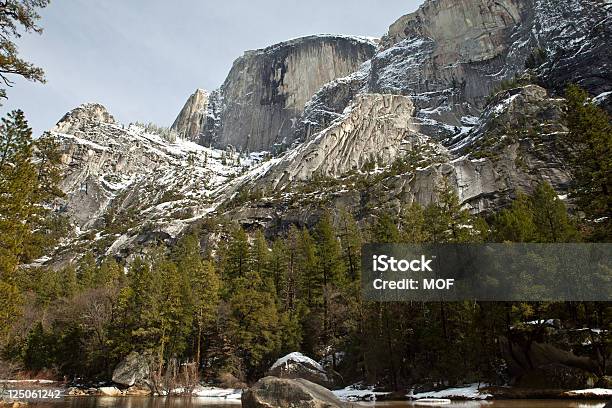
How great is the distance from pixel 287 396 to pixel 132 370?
2691 cm

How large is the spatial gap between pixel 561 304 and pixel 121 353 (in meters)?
33.6

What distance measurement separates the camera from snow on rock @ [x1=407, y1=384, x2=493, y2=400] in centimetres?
2194

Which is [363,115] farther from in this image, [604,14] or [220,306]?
[220,306]

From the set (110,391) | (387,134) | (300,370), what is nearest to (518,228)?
(300,370)

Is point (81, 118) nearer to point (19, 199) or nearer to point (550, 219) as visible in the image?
point (19, 199)

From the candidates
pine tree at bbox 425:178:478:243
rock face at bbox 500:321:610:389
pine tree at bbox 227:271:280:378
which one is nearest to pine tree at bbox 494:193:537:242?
pine tree at bbox 425:178:478:243

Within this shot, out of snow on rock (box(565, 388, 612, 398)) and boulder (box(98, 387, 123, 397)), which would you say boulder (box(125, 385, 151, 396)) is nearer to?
boulder (box(98, 387, 123, 397))

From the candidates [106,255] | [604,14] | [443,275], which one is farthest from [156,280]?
[604,14]

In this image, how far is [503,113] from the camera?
271ft

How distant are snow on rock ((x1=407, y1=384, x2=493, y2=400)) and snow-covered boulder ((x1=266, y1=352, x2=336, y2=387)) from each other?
776 centimetres

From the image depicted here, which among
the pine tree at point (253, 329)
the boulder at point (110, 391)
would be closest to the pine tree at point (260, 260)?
the pine tree at point (253, 329)

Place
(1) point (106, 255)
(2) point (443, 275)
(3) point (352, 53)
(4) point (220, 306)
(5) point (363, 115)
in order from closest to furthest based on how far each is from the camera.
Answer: (2) point (443, 275) → (4) point (220, 306) → (1) point (106, 255) → (5) point (363, 115) → (3) point (352, 53)

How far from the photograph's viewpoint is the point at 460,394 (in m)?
22.6

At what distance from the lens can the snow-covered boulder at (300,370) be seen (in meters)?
30.4
